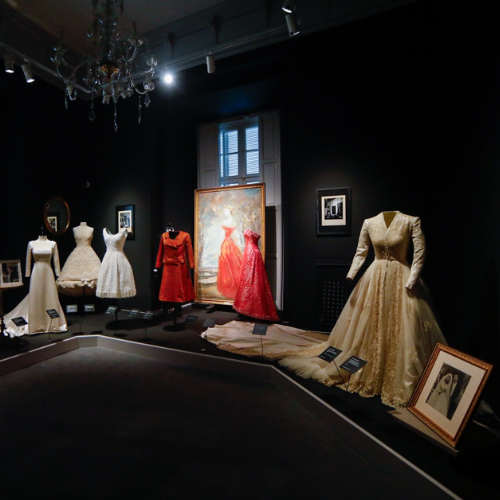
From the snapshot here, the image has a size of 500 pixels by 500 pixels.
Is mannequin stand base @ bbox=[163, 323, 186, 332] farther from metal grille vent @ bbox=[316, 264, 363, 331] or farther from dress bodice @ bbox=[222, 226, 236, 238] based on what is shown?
metal grille vent @ bbox=[316, 264, 363, 331]

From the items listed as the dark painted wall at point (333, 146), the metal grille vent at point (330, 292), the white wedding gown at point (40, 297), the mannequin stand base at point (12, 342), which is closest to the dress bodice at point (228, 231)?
the dark painted wall at point (333, 146)

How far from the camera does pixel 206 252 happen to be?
18.7 ft

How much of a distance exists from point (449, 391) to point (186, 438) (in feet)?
5.64

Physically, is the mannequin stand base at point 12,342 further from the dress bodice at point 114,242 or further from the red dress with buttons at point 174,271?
the red dress with buttons at point 174,271

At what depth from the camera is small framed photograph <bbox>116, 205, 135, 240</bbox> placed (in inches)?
232

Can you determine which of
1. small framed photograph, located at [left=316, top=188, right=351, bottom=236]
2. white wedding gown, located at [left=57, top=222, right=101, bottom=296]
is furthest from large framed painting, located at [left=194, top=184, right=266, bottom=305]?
white wedding gown, located at [left=57, top=222, right=101, bottom=296]

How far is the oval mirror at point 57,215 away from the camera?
18.3 feet

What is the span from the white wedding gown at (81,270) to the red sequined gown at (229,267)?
80.0 inches

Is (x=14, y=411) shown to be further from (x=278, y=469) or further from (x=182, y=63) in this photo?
(x=182, y=63)

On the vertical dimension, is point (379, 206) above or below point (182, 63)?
below

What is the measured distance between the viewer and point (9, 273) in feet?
14.4

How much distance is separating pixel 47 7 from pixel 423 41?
494cm

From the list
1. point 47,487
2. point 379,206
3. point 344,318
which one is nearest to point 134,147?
point 379,206

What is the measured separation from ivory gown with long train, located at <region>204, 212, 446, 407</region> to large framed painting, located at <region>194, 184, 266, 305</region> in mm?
2371
